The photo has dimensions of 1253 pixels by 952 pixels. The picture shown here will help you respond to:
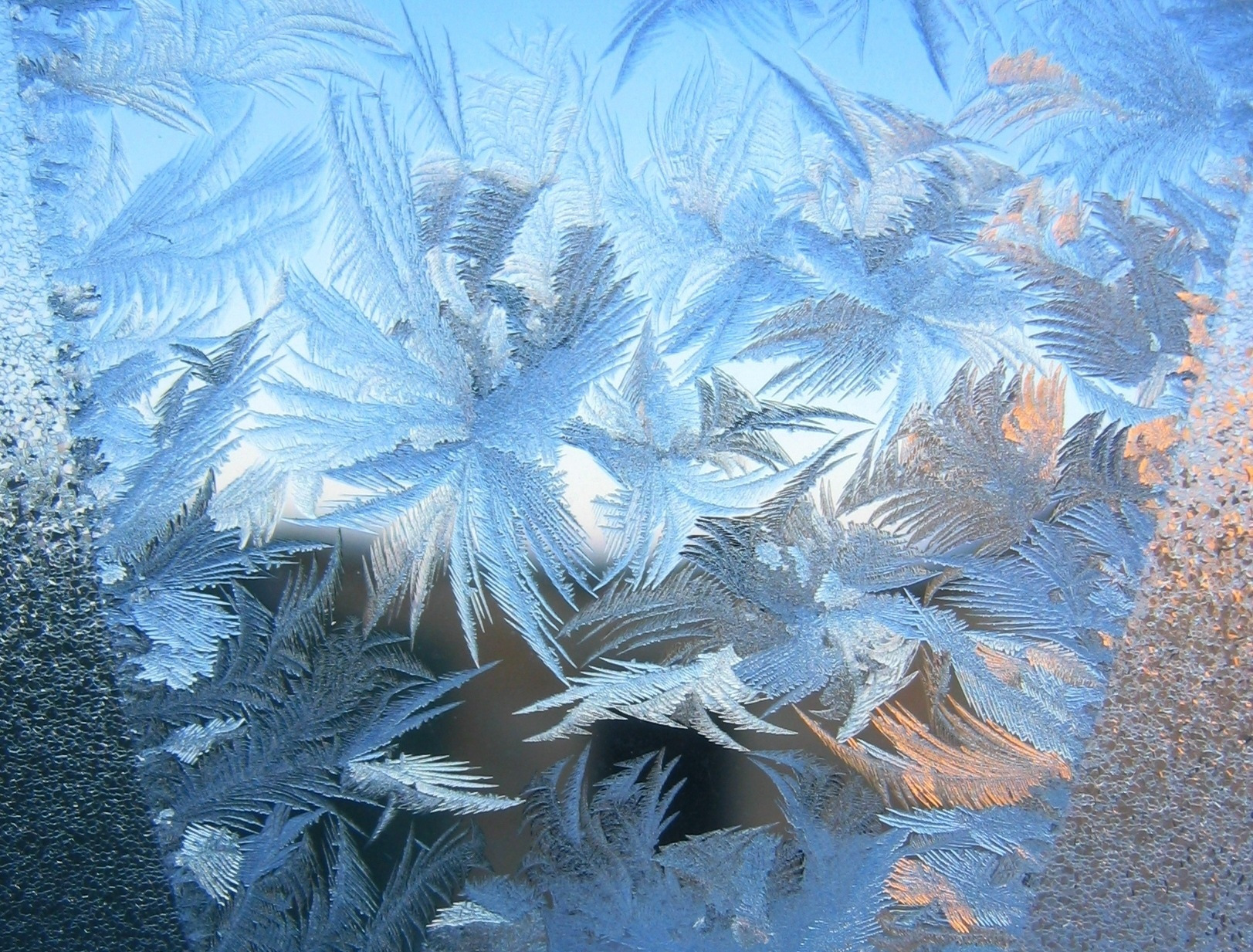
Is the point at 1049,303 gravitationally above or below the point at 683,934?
above

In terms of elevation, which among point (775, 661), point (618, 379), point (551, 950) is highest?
point (618, 379)

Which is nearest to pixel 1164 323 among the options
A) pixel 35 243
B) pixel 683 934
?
pixel 683 934

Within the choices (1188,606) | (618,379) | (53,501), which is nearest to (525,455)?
(618,379)

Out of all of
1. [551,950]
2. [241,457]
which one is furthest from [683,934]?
[241,457]

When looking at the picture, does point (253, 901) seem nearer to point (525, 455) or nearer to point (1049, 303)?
point (525, 455)

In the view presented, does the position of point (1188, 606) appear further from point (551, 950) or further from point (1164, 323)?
point (551, 950)

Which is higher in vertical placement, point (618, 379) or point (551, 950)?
point (618, 379)
